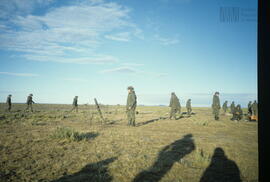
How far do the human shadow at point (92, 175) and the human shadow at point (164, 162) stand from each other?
67cm

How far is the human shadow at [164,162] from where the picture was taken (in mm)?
3904

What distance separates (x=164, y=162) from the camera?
4.85 meters

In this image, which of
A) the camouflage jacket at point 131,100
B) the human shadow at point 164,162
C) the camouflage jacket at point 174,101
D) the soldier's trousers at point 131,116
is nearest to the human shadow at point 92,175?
the human shadow at point 164,162

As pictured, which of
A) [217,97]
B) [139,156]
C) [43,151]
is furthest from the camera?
[217,97]

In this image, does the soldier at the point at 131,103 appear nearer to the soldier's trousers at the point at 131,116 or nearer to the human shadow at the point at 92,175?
the soldier's trousers at the point at 131,116

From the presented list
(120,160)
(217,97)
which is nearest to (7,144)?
(120,160)

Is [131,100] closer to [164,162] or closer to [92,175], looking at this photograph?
[164,162]

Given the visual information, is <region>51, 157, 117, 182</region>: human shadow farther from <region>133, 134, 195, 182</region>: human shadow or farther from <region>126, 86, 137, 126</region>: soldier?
<region>126, 86, 137, 126</region>: soldier
